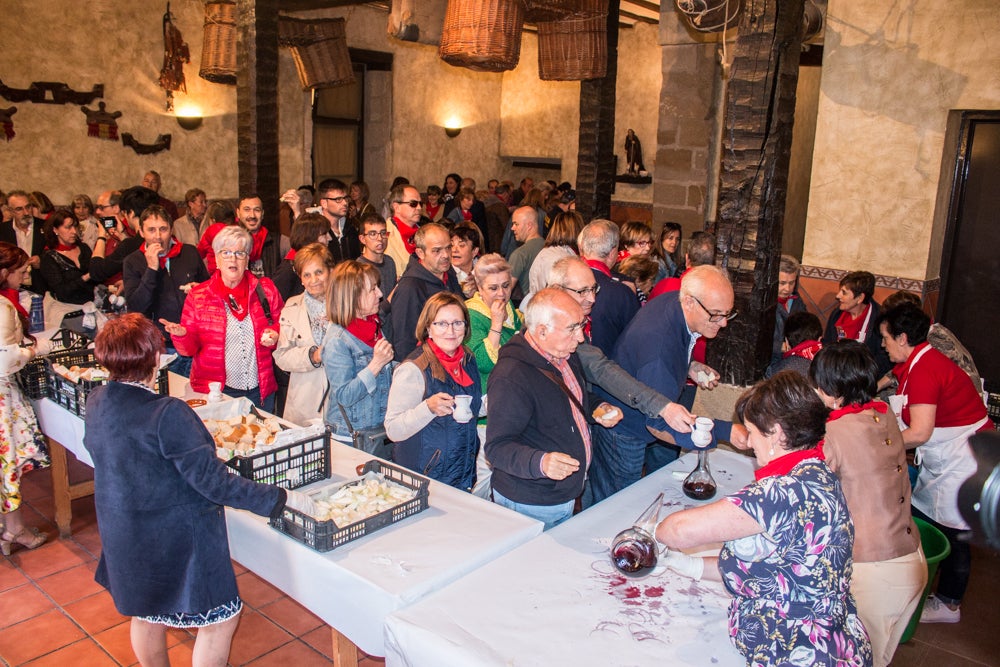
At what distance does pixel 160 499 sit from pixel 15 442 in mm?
2164

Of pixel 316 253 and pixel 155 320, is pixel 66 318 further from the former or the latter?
pixel 316 253

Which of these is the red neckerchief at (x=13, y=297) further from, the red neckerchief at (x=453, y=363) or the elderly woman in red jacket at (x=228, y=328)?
the red neckerchief at (x=453, y=363)

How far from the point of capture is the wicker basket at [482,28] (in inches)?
191

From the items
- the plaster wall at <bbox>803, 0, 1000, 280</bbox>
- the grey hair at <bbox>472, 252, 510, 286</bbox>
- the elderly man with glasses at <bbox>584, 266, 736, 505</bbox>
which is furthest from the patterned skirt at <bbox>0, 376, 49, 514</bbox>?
the plaster wall at <bbox>803, 0, 1000, 280</bbox>

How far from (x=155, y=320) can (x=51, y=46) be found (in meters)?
6.38

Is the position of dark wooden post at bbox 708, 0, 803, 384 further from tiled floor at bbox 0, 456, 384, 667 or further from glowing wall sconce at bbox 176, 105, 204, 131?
glowing wall sconce at bbox 176, 105, 204, 131

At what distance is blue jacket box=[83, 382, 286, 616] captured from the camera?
2523mm

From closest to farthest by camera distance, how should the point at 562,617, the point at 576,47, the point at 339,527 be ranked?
the point at 562,617 → the point at 339,527 → the point at 576,47

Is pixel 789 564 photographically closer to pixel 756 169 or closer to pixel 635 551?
pixel 635 551

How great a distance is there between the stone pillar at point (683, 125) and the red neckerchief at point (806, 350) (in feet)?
16.4

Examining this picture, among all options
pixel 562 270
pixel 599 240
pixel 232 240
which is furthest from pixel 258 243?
pixel 562 270

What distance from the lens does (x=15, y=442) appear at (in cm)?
420

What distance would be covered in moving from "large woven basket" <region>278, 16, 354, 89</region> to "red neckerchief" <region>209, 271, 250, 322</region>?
484cm

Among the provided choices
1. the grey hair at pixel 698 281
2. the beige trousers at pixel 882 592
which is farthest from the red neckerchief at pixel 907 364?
the beige trousers at pixel 882 592
